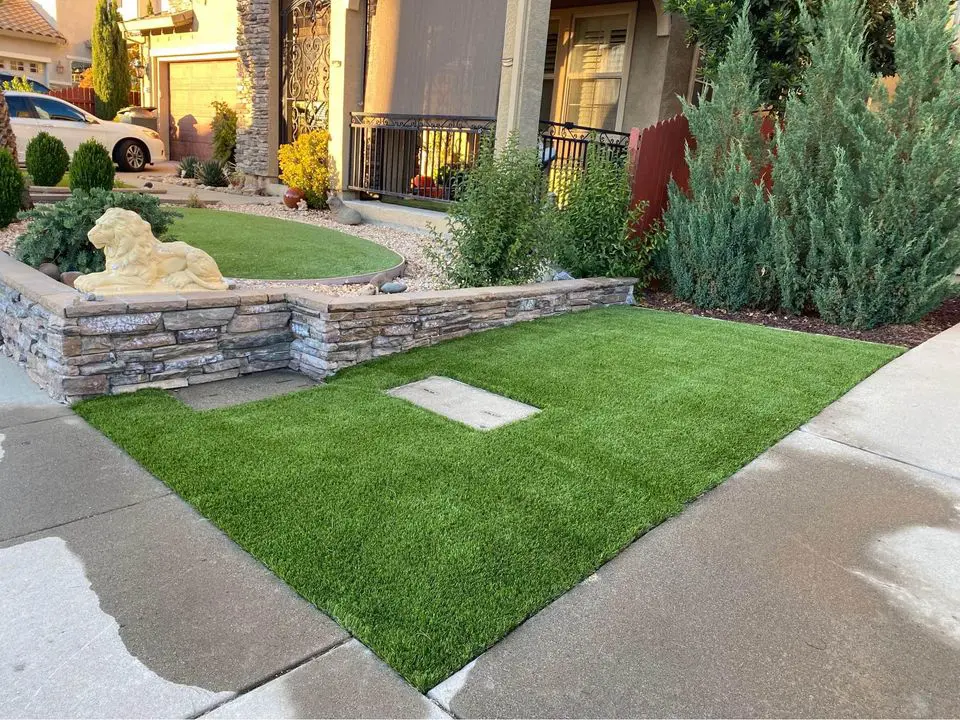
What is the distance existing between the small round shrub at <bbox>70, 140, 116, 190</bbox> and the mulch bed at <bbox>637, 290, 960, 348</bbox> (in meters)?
6.53

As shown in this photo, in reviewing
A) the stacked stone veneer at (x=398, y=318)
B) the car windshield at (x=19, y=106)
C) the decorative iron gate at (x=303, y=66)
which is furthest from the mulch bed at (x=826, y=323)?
the car windshield at (x=19, y=106)

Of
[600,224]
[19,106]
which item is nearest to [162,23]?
[19,106]

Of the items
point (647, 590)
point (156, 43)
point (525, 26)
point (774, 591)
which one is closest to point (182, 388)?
point (647, 590)

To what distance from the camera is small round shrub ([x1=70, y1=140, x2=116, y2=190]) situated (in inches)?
323

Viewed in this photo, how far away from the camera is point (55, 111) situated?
542 inches

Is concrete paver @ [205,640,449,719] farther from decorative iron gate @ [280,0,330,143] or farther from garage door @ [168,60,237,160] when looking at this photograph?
garage door @ [168,60,237,160]

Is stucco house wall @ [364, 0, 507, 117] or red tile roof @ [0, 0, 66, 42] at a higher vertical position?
red tile roof @ [0, 0, 66, 42]

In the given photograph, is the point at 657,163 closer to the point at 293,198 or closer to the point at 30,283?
the point at 30,283

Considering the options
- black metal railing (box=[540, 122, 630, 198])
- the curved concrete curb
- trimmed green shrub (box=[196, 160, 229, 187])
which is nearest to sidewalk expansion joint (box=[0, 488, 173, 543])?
the curved concrete curb

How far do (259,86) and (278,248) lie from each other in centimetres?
730

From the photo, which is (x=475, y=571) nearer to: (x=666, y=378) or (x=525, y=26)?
(x=666, y=378)

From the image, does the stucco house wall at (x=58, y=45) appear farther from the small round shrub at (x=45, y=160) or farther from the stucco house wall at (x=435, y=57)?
the stucco house wall at (x=435, y=57)

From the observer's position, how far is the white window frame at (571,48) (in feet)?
36.8

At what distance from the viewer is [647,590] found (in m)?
2.42
